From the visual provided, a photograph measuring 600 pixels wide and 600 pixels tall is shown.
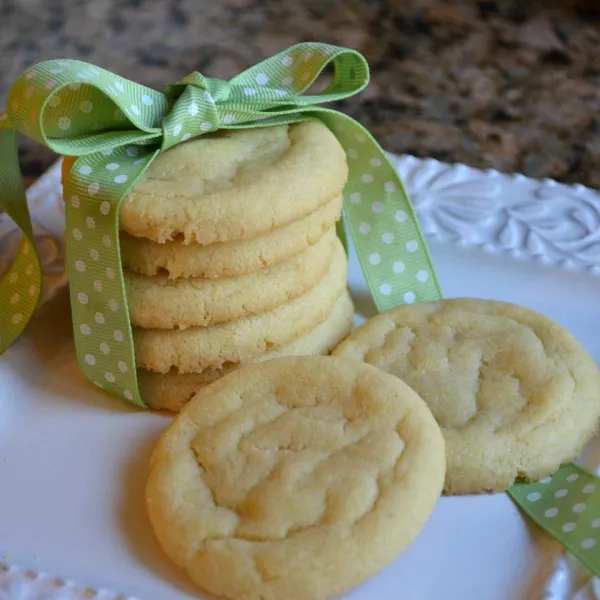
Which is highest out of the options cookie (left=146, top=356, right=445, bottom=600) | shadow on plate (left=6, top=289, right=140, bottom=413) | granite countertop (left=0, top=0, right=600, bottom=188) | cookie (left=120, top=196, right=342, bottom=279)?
cookie (left=120, top=196, right=342, bottom=279)

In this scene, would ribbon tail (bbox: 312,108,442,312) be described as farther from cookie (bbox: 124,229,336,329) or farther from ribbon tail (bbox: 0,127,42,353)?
ribbon tail (bbox: 0,127,42,353)

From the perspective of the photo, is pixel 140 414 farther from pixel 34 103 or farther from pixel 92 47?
pixel 92 47

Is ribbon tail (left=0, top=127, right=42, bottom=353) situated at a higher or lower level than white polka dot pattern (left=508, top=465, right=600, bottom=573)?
higher

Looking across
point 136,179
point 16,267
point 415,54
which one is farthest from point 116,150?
point 415,54

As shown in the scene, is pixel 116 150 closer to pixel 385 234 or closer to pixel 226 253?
pixel 226 253

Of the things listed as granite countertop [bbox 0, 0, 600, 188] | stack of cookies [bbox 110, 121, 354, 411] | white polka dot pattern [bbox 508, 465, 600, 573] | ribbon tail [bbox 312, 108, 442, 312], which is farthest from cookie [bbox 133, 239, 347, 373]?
granite countertop [bbox 0, 0, 600, 188]
